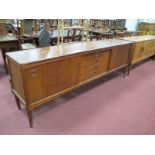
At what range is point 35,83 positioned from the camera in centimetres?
160

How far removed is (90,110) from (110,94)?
61cm

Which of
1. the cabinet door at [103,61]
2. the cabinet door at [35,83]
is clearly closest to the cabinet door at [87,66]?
the cabinet door at [103,61]

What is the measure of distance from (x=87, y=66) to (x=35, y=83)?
874mm

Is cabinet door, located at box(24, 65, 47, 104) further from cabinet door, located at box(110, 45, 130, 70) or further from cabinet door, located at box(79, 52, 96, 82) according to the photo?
cabinet door, located at box(110, 45, 130, 70)

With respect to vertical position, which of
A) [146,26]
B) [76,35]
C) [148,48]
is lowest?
[148,48]

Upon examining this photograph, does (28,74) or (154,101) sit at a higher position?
(28,74)

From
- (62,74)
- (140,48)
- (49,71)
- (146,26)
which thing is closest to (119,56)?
(140,48)

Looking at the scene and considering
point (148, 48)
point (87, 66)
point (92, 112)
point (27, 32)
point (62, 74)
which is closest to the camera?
point (62, 74)

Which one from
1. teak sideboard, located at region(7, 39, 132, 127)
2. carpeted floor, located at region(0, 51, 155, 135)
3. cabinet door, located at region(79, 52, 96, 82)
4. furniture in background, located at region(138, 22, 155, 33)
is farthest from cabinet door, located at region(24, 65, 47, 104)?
furniture in background, located at region(138, 22, 155, 33)

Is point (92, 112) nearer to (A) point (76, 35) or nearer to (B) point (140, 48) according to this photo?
(B) point (140, 48)

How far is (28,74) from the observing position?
4.89 ft
